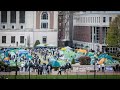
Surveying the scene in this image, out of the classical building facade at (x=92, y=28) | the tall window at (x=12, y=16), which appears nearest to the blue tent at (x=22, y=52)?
the tall window at (x=12, y=16)

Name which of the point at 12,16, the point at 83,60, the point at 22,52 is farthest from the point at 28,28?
the point at 83,60

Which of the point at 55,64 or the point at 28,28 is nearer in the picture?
the point at 55,64

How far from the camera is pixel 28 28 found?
30.7 ft

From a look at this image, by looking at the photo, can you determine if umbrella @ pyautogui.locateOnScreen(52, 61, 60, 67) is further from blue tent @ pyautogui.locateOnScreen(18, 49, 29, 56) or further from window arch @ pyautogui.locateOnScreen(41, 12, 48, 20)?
window arch @ pyautogui.locateOnScreen(41, 12, 48, 20)

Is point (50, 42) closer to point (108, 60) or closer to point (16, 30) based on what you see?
point (16, 30)

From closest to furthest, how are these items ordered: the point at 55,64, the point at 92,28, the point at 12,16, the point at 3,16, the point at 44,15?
1. the point at 55,64
2. the point at 3,16
3. the point at 12,16
4. the point at 44,15
5. the point at 92,28

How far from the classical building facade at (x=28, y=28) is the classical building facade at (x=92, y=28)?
66 cm

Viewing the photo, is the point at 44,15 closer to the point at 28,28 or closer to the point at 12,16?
the point at 28,28

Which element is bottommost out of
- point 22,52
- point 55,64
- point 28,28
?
point 55,64

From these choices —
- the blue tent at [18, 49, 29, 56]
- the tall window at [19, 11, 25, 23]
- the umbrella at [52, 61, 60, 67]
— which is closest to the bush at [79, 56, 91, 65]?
the umbrella at [52, 61, 60, 67]

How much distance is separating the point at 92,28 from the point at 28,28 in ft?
6.27

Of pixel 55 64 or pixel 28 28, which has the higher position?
pixel 28 28

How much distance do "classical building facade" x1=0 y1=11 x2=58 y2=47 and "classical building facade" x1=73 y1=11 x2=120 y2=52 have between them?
66 cm

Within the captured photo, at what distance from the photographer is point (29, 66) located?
352 inches
